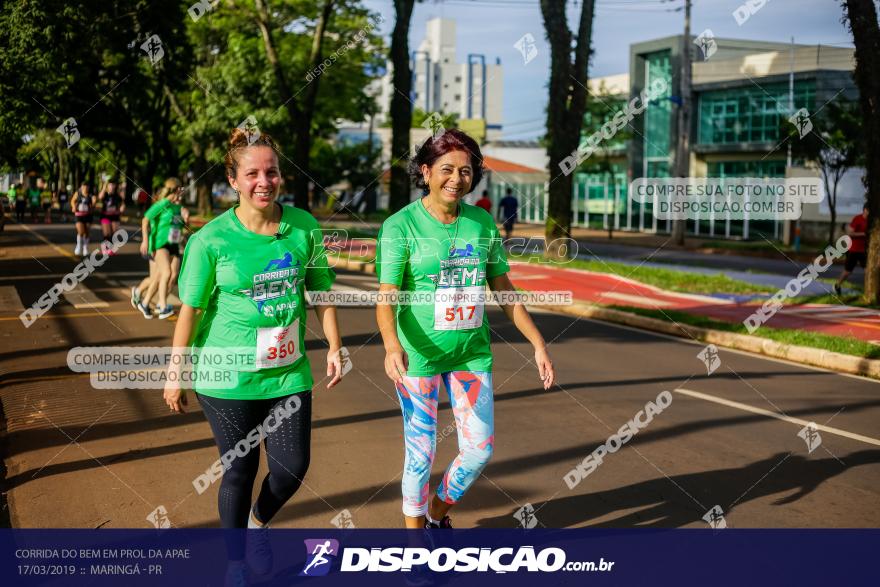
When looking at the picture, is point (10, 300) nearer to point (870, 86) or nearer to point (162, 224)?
point (162, 224)

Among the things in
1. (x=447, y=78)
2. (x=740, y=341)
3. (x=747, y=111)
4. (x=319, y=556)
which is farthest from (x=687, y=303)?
(x=447, y=78)

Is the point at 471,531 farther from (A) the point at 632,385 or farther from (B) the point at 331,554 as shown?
(A) the point at 632,385

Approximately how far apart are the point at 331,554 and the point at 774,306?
12.4 metres

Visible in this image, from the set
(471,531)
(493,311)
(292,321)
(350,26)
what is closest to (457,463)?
(471,531)

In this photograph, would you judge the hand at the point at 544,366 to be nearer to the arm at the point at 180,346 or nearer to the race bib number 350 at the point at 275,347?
the race bib number 350 at the point at 275,347

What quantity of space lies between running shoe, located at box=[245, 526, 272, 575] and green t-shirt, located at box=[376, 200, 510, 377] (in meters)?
0.96

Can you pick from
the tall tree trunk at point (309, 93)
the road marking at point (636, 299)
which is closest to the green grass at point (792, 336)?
the road marking at point (636, 299)

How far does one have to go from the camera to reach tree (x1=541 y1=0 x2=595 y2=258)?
22234mm

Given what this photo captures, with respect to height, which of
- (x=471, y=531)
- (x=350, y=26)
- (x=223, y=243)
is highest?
(x=350, y=26)

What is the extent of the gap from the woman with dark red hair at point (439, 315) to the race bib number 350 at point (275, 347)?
1.40 ft

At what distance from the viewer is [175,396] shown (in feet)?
12.5

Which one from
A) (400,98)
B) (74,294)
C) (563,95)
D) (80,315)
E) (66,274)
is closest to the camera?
(80,315)

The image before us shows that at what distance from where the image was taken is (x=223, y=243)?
3.76 metres

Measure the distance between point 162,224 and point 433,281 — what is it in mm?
8962
